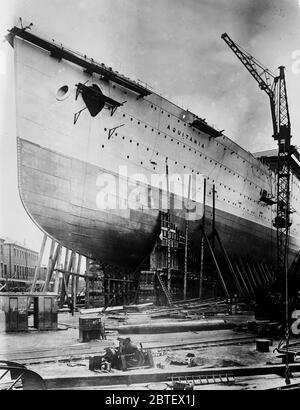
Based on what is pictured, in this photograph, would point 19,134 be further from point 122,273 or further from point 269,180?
point 269,180

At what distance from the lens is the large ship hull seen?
313 inches

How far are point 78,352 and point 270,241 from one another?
14067mm

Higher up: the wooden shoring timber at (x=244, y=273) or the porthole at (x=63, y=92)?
the porthole at (x=63, y=92)

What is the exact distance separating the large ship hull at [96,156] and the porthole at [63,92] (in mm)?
23

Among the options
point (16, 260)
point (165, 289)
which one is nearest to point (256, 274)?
point (165, 289)

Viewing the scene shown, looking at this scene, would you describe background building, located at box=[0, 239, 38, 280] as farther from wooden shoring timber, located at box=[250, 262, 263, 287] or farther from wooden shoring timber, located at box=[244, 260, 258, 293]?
wooden shoring timber, located at box=[250, 262, 263, 287]

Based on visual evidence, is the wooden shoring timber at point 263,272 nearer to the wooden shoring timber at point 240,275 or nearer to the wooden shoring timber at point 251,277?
the wooden shoring timber at point 251,277

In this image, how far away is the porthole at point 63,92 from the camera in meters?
8.24

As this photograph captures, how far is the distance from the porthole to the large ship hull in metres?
0.02

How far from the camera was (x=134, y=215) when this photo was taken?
967 centimetres

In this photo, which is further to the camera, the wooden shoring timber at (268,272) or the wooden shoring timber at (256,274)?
the wooden shoring timber at (268,272)

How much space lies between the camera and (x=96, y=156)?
8953 millimetres

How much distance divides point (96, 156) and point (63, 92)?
1.68 metres

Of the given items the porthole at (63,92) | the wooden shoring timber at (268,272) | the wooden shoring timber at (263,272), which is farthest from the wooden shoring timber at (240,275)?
the porthole at (63,92)
